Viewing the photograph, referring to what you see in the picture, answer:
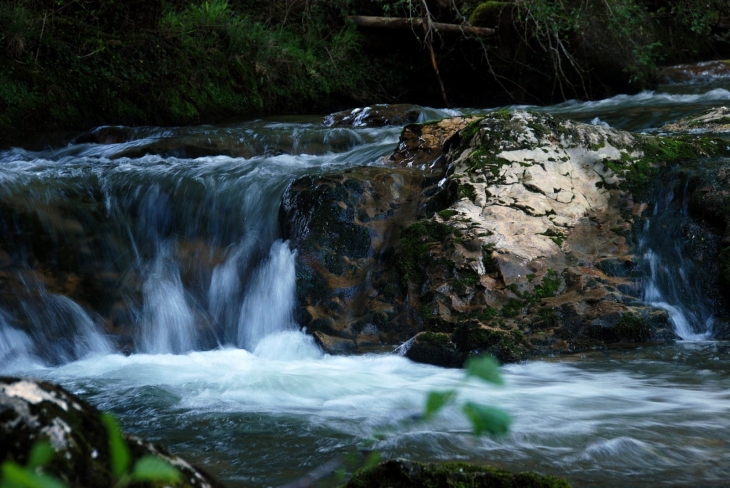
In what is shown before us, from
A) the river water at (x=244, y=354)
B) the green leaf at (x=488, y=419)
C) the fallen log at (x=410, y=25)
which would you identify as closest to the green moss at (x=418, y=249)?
the river water at (x=244, y=354)

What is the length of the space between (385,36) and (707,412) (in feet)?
38.5

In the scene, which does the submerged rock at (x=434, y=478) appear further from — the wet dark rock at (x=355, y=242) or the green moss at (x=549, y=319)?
the wet dark rock at (x=355, y=242)

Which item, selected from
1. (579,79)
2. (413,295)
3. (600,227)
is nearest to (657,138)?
(600,227)

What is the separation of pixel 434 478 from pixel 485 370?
1.23 meters

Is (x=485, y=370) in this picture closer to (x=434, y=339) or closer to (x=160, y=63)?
(x=434, y=339)

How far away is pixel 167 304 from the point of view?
5758 millimetres

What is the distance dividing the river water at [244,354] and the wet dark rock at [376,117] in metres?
0.79

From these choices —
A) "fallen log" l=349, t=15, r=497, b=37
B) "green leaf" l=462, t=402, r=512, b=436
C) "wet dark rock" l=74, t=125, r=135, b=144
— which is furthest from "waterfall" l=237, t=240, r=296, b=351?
"fallen log" l=349, t=15, r=497, b=37

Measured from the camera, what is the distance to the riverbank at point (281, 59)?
10305mm

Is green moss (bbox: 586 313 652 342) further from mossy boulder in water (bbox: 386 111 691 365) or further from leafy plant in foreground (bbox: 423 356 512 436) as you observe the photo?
leafy plant in foreground (bbox: 423 356 512 436)

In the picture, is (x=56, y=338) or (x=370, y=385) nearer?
(x=370, y=385)

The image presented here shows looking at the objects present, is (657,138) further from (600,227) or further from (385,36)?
(385,36)

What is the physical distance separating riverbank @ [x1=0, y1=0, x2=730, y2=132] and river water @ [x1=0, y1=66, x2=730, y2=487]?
152 centimetres

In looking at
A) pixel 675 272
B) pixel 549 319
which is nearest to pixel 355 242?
pixel 549 319
